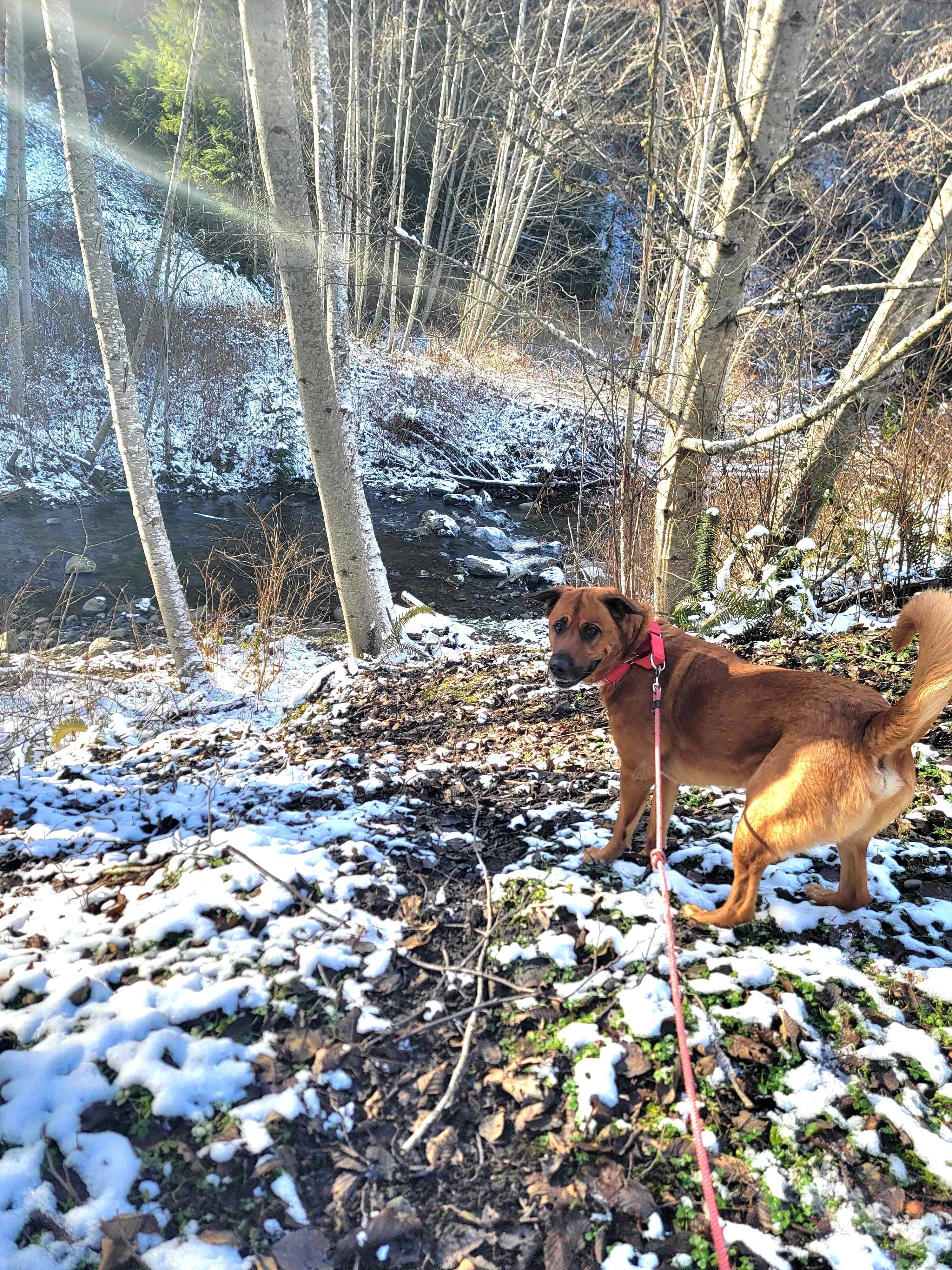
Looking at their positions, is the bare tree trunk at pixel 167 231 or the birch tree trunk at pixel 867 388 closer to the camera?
the birch tree trunk at pixel 867 388

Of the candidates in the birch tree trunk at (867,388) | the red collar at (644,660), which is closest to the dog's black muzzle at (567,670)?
the red collar at (644,660)

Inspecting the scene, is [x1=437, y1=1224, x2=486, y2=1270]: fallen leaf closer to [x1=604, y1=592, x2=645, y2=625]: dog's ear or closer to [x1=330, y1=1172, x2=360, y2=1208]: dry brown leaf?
[x1=330, y1=1172, x2=360, y2=1208]: dry brown leaf

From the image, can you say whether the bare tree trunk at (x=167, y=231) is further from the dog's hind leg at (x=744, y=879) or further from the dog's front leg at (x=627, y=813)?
the dog's hind leg at (x=744, y=879)

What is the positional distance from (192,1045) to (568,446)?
55.7 ft

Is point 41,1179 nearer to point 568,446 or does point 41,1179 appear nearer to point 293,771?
point 293,771

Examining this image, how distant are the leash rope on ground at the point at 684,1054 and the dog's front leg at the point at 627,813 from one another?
0.27 feet

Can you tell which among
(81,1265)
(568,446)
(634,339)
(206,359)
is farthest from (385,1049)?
(206,359)

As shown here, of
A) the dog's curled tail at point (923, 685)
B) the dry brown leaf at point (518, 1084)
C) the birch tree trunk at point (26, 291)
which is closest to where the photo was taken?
the dry brown leaf at point (518, 1084)

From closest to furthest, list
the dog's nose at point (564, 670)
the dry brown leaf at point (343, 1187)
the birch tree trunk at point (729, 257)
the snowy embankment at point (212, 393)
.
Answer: the dry brown leaf at point (343, 1187) → the dog's nose at point (564, 670) → the birch tree trunk at point (729, 257) → the snowy embankment at point (212, 393)

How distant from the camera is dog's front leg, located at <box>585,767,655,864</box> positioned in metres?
3.07

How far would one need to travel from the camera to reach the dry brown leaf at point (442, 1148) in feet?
6.01

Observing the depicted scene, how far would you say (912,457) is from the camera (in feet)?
17.8

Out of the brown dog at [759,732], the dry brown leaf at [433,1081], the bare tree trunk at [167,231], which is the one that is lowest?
the dry brown leaf at [433,1081]

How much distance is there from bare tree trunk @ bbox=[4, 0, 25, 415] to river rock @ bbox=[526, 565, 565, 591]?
40.1ft
